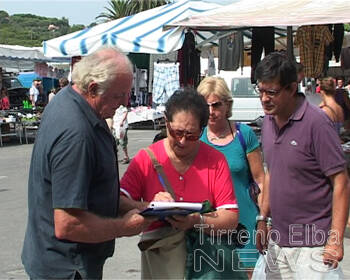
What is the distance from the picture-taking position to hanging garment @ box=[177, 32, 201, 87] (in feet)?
31.6

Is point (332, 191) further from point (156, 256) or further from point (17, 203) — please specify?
point (17, 203)

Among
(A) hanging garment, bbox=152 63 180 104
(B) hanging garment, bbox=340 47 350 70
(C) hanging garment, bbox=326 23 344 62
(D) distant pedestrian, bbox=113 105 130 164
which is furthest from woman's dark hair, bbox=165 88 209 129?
(A) hanging garment, bbox=152 63 180 104

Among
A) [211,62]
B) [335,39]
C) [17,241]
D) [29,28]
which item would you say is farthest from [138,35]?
[29,28]

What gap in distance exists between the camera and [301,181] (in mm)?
3420

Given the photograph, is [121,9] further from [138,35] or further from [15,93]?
[138,35]

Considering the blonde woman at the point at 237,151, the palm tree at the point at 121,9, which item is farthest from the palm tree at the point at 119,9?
the blonde woman at the point at 237,151

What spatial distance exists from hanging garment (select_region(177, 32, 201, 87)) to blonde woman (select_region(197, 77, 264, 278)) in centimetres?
552

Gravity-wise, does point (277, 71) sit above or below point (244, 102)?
above

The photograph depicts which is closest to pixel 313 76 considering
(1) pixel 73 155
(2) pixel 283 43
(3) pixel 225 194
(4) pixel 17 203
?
(2) pixel 283 43

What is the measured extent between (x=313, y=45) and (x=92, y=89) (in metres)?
7.10

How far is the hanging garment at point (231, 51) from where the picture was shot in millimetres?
10945

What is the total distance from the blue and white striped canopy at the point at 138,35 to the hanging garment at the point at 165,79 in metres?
6.24

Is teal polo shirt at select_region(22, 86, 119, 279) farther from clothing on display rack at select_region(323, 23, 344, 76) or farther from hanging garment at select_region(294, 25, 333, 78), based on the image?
clothing on display rack at select_region(323, 23, 344, 76)

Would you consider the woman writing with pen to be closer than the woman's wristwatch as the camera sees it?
Yes
